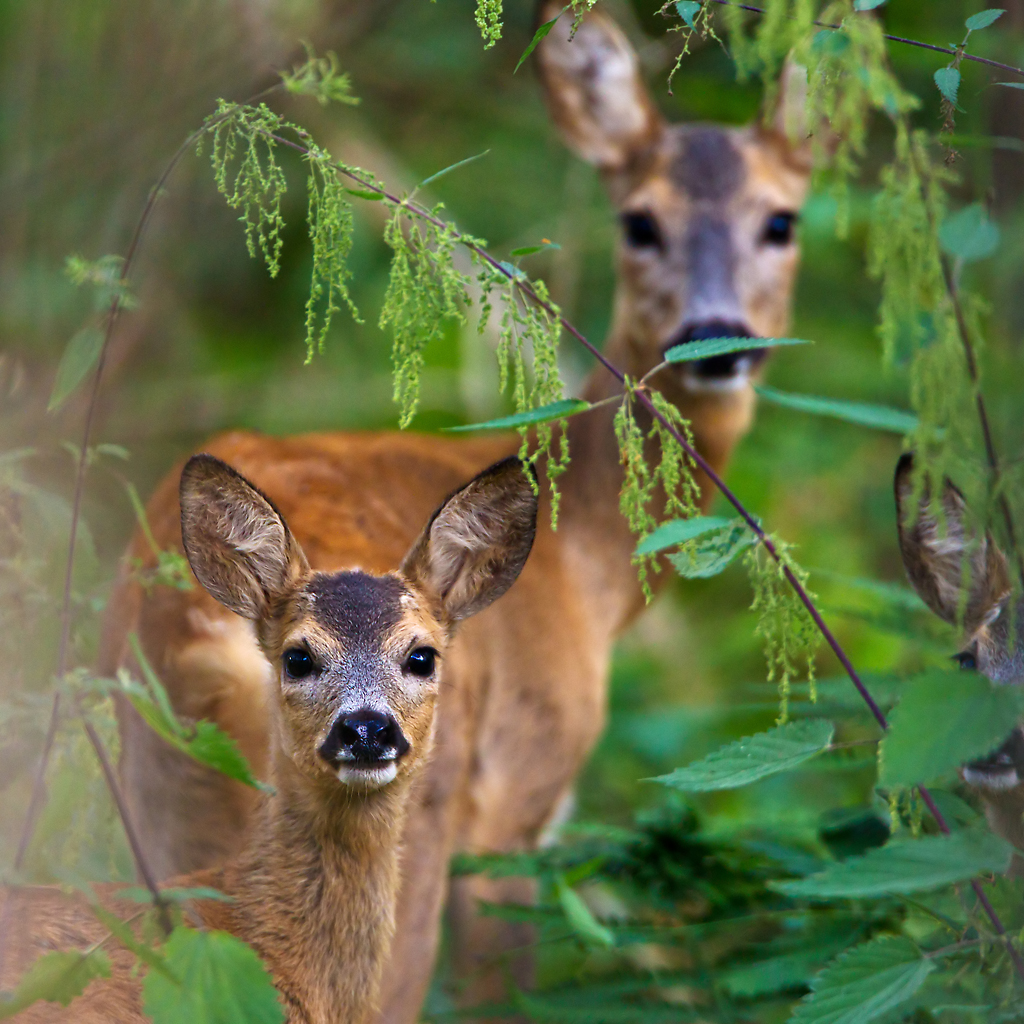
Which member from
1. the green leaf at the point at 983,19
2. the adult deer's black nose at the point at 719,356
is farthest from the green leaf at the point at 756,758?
the adult deer's black nose at the point at 719,356

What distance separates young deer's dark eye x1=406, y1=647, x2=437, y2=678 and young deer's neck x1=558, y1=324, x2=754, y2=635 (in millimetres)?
2003

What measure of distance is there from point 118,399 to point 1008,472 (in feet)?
20.7

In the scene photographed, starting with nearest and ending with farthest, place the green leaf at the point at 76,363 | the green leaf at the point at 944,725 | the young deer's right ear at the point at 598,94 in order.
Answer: the green leaf at the point at 944,725, the green leaf at the point at 76,363, the young deer's right ear at the point at 598,94

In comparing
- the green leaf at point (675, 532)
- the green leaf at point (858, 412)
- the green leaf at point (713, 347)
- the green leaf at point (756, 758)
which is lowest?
the green leaf at point (756, 758)

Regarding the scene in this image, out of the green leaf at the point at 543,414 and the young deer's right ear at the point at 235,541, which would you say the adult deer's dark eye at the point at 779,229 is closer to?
the young deer's right ear at the point at 235,541

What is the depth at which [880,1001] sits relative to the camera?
89.4 inches

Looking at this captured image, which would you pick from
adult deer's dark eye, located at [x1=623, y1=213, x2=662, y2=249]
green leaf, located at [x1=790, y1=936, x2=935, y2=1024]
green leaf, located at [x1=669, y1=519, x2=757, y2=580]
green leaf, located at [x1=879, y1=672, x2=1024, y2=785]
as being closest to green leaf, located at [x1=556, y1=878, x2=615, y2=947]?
green leaf, located at [x1=790, y1=936, x2=935, y2=1024]

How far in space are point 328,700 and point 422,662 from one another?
0.23 meters

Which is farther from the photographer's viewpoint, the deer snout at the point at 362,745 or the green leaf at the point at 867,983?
the deer snout at the point at 362,745

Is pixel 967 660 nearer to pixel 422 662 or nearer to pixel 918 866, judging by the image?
pixel 918 866

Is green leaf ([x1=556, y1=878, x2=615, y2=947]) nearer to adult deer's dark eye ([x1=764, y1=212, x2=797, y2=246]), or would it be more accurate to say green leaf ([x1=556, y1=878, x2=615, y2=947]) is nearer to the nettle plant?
the nettle plant

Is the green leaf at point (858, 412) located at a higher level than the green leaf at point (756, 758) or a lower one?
higher

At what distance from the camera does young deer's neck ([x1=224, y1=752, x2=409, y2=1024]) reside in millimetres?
2883

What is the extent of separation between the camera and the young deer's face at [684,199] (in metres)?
4.90
